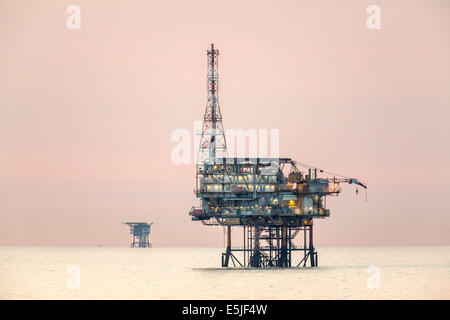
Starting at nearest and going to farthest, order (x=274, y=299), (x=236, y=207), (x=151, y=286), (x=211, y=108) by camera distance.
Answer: (x=274, y=299), (x=151, y=286), (x=236, y=207), (x=211, y=108)

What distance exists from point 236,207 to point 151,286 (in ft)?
45.6

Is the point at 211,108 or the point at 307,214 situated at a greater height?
the point at 211,108

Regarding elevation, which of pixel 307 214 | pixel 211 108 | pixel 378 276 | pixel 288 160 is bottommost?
pixel 378 276

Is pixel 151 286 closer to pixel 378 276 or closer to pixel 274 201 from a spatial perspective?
pixel 274 201

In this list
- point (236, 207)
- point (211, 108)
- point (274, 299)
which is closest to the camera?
point (274, 299)

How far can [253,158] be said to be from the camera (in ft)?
325

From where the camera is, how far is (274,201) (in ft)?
329

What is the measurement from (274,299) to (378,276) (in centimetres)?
3717
